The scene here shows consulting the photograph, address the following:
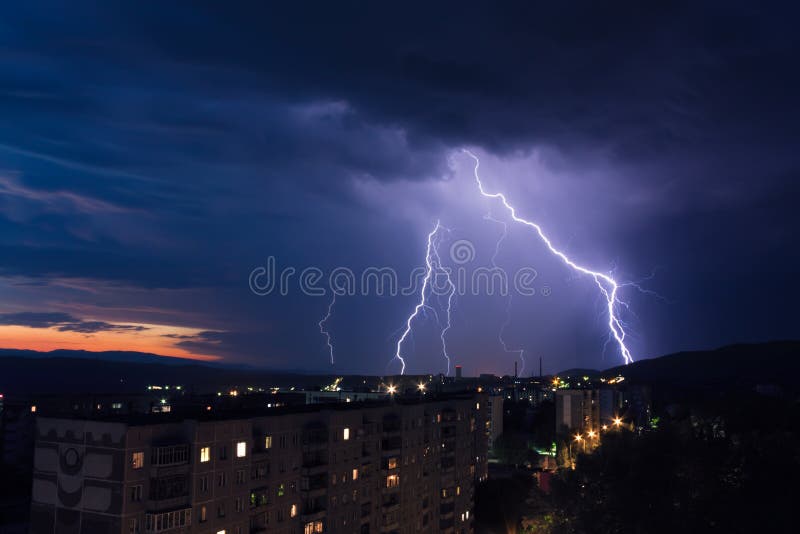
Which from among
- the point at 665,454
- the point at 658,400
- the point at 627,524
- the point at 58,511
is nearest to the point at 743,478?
the point at 665,454

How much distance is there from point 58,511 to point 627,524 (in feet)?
60.5

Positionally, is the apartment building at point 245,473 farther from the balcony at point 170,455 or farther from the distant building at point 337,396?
the distant building at point 337,396

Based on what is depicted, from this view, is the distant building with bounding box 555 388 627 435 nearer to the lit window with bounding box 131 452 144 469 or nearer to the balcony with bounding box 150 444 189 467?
the balcony with bounding box 150 444 189 467

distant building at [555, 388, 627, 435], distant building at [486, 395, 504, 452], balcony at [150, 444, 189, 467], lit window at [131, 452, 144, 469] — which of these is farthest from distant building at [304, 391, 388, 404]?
lit window at [131, 452, 144, 469]

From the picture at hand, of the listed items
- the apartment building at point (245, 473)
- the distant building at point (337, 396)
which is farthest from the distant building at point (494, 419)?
the apartment building at point (245, 473)

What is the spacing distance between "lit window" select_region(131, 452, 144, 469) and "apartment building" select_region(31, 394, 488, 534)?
27 mm

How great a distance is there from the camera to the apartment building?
19.0m

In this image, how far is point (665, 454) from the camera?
26969 mm

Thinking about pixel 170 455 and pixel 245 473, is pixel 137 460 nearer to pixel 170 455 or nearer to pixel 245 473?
pixel 170 455

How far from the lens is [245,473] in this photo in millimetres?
22062

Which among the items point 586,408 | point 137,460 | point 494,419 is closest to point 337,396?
point 494,419

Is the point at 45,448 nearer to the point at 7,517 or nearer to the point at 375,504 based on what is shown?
the point at 375,504

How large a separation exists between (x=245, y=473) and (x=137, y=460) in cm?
401

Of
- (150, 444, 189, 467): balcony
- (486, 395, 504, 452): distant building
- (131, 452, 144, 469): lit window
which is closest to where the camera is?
(131, 452, 144, 469): lit window
